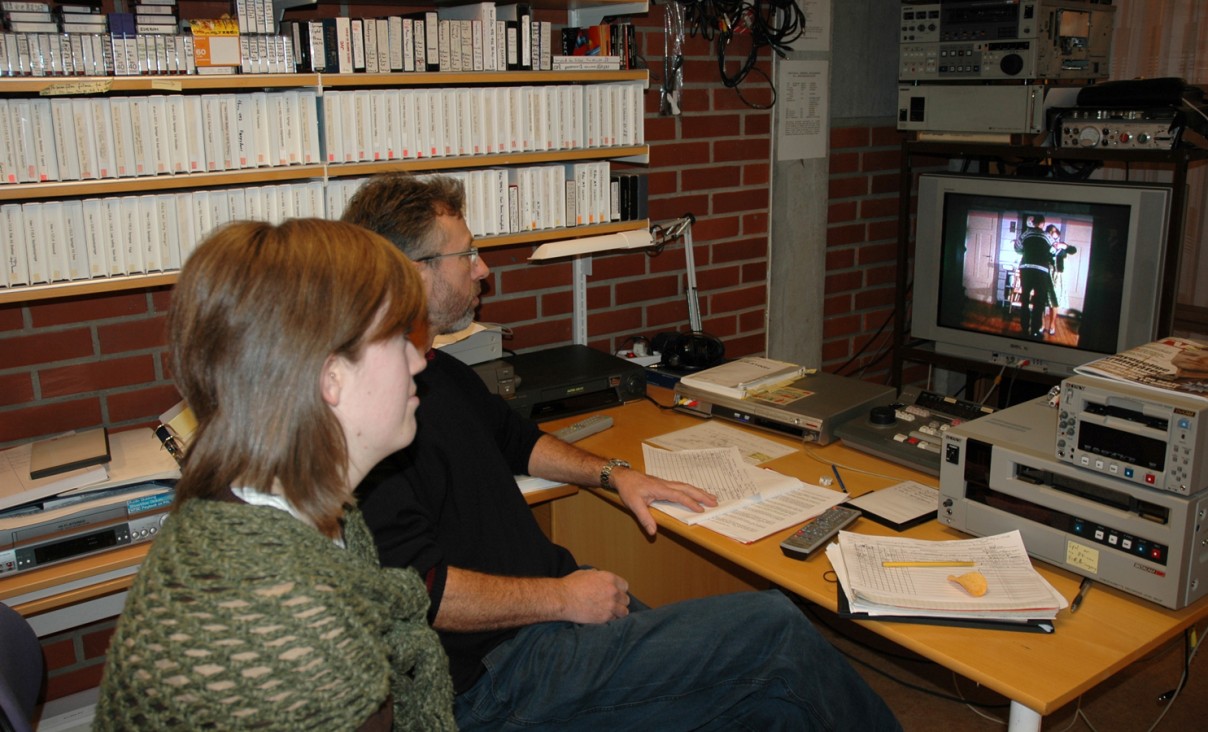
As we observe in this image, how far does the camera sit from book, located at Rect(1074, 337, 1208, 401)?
174 centimetres

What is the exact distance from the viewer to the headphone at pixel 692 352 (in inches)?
118

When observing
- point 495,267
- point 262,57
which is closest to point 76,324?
point 262,57

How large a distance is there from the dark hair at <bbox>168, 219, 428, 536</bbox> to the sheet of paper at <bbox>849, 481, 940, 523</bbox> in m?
1.23

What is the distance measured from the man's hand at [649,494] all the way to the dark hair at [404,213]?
636 millimetres

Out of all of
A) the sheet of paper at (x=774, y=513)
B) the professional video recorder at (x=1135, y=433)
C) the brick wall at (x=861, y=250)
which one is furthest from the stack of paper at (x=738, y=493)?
the brick wall at (x=861, y=250)

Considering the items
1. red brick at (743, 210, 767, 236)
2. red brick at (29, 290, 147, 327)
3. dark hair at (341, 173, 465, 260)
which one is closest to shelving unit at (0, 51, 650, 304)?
red brick at (29, 290, 147, 327)

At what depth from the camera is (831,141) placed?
3654mm

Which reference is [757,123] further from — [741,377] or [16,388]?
[16,388]

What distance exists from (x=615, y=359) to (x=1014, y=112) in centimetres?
154

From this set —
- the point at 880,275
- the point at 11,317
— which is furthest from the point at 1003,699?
the point at 11,317

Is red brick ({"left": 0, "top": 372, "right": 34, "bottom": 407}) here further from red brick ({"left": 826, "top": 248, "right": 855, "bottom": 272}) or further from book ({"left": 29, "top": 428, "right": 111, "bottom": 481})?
red brick ({"left": 826, "top": 248, "right": 855, "bottom": 272})

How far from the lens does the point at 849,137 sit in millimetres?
3711

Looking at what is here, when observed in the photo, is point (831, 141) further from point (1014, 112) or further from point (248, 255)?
point (248, 255)

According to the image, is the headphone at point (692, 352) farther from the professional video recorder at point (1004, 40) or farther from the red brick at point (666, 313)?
the professional video recorder at point (1004, 40)
